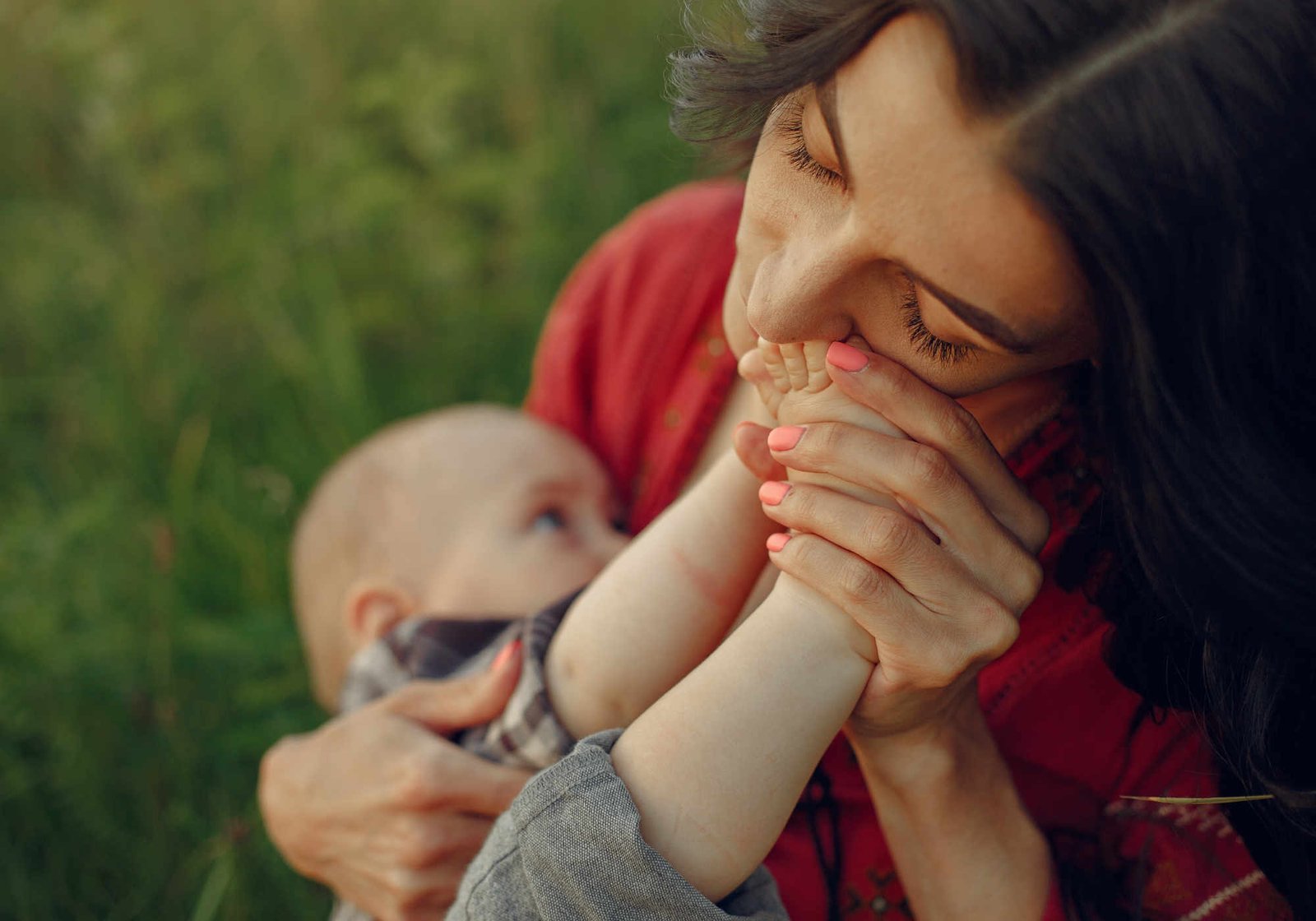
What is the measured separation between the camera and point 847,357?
97 cm

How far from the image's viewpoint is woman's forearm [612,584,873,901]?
995 mm

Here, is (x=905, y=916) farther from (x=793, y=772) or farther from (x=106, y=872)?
(x=106, y=872)

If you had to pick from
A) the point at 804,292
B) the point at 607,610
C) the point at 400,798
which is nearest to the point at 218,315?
the point at 400,798

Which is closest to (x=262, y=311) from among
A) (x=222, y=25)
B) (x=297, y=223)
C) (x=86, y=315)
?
(x=297, y=223)

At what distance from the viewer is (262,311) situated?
2.73 metres

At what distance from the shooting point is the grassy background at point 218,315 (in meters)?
2.00

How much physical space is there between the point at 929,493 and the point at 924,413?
0.24 feet

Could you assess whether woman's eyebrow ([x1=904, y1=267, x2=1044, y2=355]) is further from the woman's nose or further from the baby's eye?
the baby's eye

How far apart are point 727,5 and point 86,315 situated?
237 centimetres

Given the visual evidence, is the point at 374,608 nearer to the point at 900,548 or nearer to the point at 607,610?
the point at 607,610

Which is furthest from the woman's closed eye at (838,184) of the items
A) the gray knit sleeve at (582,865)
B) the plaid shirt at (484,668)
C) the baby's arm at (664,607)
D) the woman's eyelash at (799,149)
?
the plaid shirt at (484,668)

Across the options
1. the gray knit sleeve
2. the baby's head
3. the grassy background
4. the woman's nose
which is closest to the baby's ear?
the baby's head

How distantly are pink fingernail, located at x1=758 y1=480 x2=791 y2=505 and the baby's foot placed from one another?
2 centimetres

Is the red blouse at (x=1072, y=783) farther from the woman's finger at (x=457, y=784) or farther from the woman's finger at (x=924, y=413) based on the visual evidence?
the woman's finger at (x=457, y=784)
